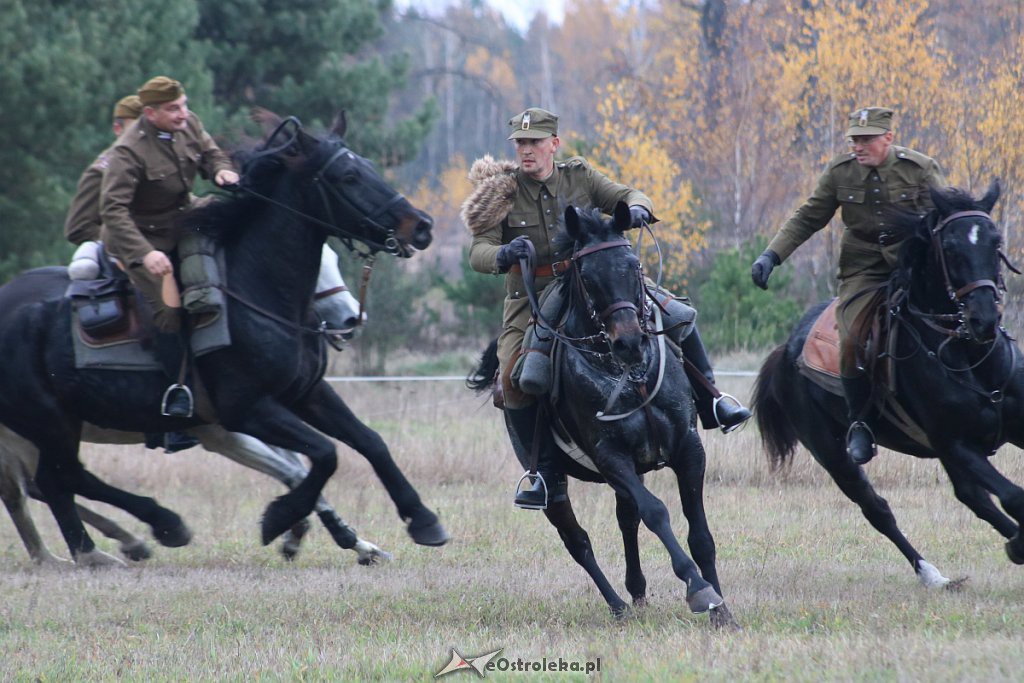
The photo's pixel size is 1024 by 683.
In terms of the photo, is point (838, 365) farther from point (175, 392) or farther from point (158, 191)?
point (158, 191)

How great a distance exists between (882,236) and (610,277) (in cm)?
240

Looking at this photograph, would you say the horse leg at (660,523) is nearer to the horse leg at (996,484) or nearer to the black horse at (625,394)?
the black horse at (625,394)

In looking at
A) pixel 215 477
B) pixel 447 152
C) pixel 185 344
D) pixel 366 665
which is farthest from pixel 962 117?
pixel 447 152

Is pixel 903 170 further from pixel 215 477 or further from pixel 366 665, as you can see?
pixel 215 477

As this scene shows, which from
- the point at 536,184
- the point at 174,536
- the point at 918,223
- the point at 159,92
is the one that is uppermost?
the point at 159,92

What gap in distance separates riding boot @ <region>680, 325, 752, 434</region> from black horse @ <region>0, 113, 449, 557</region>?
1.74 m

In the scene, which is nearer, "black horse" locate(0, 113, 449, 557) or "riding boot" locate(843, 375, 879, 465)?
"black horse" locate(0, 113, 449, 557)

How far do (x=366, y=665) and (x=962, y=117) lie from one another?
1305 cm

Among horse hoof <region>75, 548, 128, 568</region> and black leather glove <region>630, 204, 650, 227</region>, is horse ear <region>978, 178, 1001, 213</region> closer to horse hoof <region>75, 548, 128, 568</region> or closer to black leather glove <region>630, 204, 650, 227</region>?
black leather glove <region>630, 204, 650, 227</region>

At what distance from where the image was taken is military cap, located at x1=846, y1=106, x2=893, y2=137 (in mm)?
7836

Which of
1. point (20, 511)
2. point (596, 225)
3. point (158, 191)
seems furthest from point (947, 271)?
point (20, 511)

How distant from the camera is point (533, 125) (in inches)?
290

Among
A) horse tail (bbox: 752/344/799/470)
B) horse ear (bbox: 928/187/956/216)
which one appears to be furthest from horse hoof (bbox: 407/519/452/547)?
horse ear (bbox: 928/187/956/216)

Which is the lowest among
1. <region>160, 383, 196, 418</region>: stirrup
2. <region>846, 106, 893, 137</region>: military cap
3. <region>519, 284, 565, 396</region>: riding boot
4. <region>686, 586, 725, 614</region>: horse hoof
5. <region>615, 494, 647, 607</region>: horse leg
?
<region>615, 494, 647, 607</region>: horse leg
